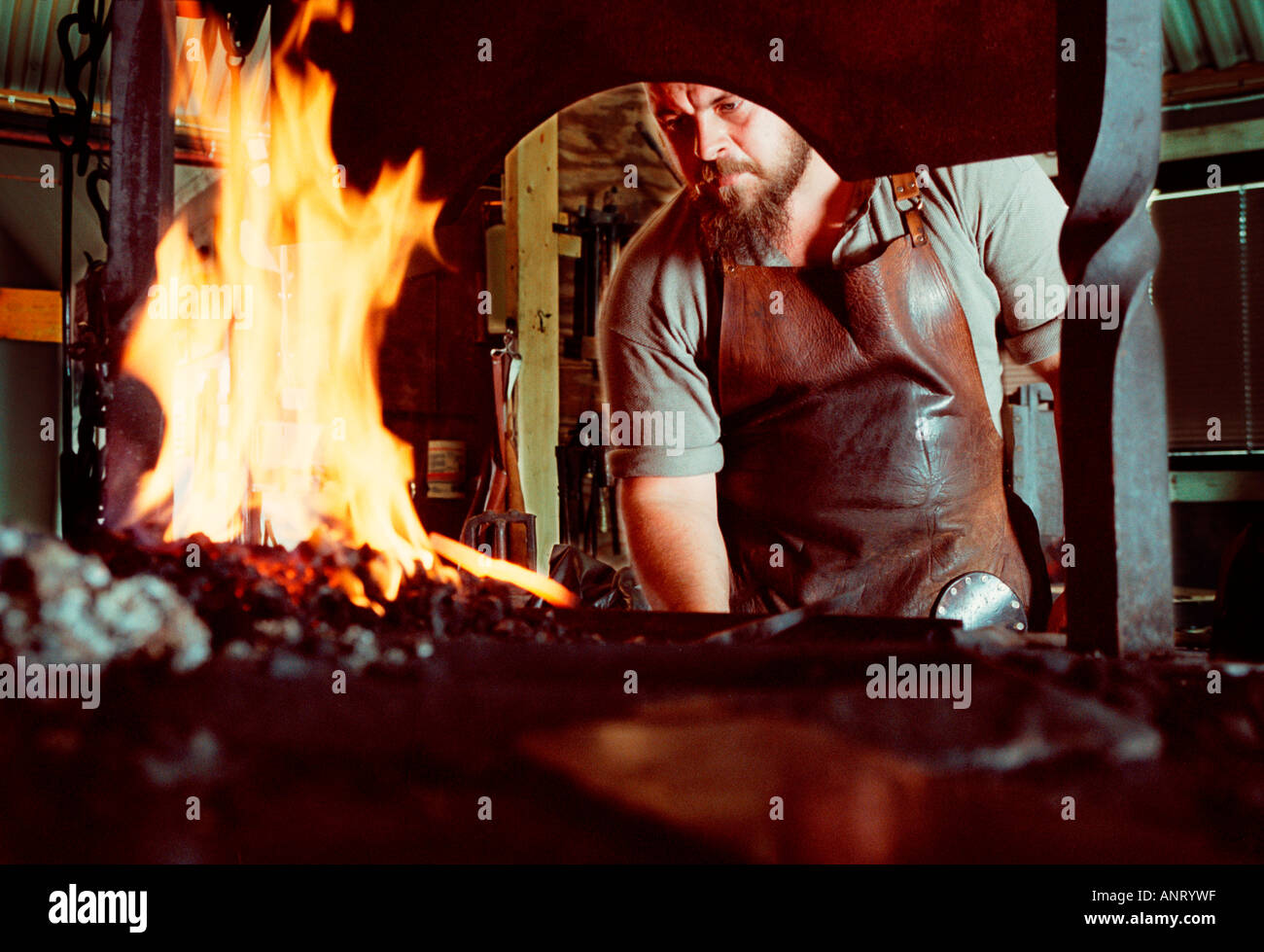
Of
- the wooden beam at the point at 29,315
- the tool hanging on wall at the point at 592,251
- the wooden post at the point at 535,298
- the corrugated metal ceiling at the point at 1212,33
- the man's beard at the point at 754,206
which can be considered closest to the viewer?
the man's beard at the point at 754,206

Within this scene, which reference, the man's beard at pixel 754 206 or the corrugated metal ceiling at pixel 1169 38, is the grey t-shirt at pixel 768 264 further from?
the corrugated metal ceiling at pixel 1169 38

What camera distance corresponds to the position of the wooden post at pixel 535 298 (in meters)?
4.70

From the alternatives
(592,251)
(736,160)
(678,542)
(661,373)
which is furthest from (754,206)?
(592,251)

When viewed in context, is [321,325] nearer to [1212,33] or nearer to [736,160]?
[736,160]

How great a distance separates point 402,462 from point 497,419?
8.98ft

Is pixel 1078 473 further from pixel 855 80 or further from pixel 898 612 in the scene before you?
pixel 898 612

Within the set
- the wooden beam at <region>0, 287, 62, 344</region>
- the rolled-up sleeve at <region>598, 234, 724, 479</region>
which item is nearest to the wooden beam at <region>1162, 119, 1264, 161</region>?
the rolled-up sleeve at <region>598, 234, 724, 479</region>

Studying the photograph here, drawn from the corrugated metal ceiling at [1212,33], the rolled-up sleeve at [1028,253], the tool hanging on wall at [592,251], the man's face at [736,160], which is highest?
the corrugated metal ceiling at [1212,33]

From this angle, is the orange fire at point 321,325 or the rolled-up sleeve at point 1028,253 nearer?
the orange fire at point 321,325

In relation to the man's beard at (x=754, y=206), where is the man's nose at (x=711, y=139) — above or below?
above

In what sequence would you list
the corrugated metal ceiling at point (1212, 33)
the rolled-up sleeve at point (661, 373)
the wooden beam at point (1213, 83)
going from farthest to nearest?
the wooden beam at point (1213, 83) < the corrugated metal ceiling at point (1212, 33) < the rolled-up sleeve at point (661, 373)

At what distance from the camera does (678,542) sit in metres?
2.25

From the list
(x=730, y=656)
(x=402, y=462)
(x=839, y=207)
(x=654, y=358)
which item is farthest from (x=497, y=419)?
(x=730, y=656)

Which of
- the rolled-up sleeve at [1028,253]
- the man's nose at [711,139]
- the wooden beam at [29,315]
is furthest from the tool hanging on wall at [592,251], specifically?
the wooden beam at [29,315]
